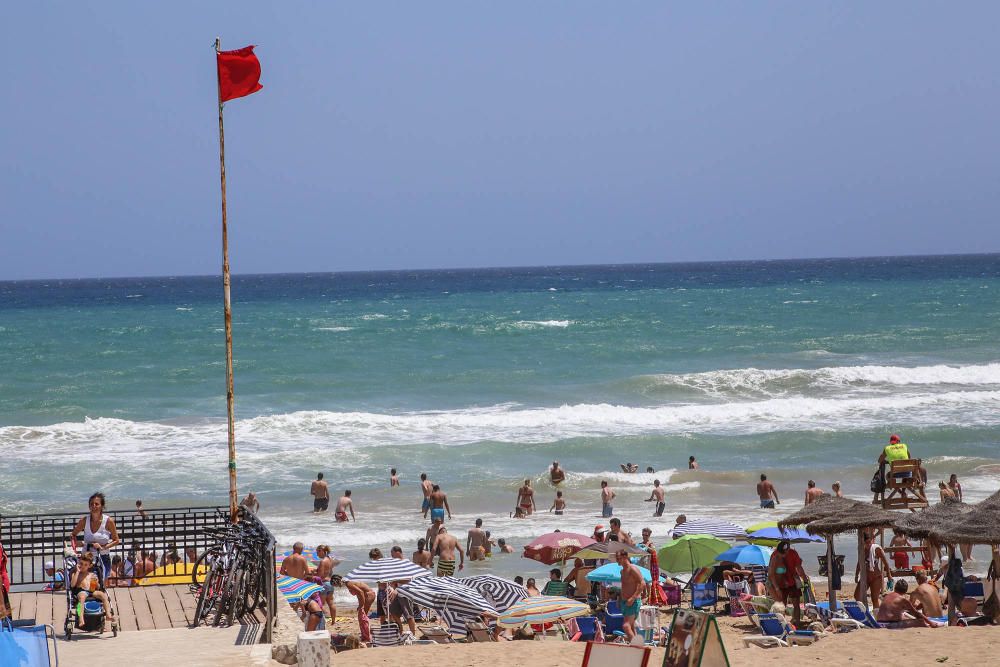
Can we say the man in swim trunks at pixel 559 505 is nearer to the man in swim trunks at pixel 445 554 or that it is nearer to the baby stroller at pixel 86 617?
the man in swim trunks at pixel 445 554

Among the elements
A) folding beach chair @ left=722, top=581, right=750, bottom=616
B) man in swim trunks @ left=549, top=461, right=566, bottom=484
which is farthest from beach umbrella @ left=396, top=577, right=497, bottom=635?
man in swim trunks @ left=549, top=461, right=566, bottom=484

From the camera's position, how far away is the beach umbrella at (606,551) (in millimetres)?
17141

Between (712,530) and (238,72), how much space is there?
10.3 meters

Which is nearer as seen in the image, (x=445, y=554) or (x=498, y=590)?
(x=498, y=590)

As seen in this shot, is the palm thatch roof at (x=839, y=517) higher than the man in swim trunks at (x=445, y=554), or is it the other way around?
the palm thatch roof at (x=839, y=517)

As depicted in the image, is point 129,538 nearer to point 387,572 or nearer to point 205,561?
point 205,561

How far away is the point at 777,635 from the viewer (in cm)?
1335

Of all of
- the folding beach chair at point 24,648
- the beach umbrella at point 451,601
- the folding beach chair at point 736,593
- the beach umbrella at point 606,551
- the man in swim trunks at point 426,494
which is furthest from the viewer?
the man in swim trunks at point 426,494

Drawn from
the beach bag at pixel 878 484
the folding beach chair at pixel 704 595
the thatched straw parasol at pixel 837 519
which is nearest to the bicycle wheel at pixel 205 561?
the folding beach chair at pixel 704 595

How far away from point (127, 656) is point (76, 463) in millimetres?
20880

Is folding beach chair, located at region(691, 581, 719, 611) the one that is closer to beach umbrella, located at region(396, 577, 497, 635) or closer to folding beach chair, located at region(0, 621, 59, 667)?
beach umbrella, located at region(396, 577, 497, 635)

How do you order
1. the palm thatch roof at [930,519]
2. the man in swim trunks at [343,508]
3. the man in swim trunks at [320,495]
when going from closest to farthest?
the palm thatch roof at [930,519] → the man in swim trunks at [343,508] → the man in swim trunks at [320,495]

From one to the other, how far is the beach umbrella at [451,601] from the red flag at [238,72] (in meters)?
6.86

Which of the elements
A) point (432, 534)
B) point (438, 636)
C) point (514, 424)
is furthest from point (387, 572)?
point (514, 424)
